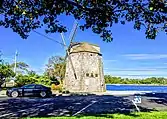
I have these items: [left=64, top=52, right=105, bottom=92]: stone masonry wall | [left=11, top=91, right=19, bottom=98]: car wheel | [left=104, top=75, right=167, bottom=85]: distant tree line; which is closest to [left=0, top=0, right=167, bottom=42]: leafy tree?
[left=11, top=91, right=19, bottom=98]: car wheel

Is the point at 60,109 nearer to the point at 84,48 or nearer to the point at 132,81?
the point at 84,48

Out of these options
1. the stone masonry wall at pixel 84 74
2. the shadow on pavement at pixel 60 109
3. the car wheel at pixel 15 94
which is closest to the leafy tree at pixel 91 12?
the shadow on pavement at pixel 60 109

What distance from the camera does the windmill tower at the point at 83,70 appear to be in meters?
51.3

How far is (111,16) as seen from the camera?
12031 millimetres

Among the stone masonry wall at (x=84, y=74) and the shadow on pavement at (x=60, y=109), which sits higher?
the stone masonry wall at (x=84, y=74)

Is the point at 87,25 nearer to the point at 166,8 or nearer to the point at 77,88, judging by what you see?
the point at 166,8

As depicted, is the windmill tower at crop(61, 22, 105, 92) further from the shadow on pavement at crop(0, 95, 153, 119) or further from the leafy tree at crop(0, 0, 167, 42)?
the leafy tree at crop(0, 0, 167, 42)

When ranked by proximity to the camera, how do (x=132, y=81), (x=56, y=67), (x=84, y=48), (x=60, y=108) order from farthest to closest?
(x=132, y=81)
(x=56, y=67)
(x=84, y=48)
(x=60, y=108)

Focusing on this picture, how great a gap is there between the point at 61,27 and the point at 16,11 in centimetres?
189

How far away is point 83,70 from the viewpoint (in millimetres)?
51625

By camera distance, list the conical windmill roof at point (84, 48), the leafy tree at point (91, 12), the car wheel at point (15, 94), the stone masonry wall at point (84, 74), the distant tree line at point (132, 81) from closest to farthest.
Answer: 1. the leafy tree at point (91, 12)
2. the car wheel at point (15, 94)
3. the stone masonry wall at point (84, 74)
4. the conical windmill roof at point (84, 48)
5. the distant tree line at point (132, 81)

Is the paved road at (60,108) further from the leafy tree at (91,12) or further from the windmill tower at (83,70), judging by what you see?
the windmill tower at (83,70)

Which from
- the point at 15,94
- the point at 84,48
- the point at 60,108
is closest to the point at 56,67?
the point at 84,48

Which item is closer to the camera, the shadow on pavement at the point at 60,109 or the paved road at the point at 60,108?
the shadow on pavement at the point at 60,109
